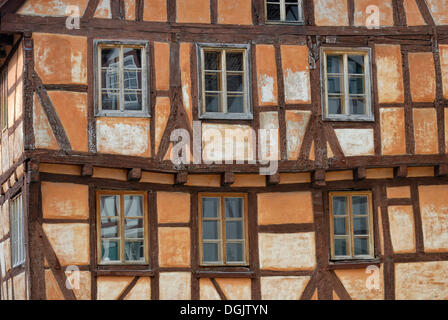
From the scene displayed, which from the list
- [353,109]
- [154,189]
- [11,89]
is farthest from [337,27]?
[11,89]

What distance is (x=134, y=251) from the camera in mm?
20562

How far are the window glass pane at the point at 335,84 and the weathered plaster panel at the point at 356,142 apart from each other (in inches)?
29.8

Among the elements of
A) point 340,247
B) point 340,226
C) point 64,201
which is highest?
point 64,201

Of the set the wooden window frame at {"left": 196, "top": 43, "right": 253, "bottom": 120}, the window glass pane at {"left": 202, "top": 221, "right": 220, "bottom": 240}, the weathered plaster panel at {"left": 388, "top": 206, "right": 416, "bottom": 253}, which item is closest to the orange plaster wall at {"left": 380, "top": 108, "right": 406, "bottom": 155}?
the weathered plaster panel at {"left": 388, "top": 206, "right": 416, "bottom": 253}

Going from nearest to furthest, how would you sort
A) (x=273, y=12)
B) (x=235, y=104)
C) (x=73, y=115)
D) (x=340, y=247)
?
1. (x=73, y=115)
2. (x=235, y=104)
3. (x=340, y=247)
4. (x=273, y=12)

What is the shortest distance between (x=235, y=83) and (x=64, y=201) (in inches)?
143

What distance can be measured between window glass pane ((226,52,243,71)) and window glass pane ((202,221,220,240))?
2.65m

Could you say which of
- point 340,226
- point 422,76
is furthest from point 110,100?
point 422,76

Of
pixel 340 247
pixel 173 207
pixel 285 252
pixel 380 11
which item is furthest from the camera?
pixel 380 11

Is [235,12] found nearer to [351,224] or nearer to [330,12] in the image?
[330,12]

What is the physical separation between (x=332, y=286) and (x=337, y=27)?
447 cm

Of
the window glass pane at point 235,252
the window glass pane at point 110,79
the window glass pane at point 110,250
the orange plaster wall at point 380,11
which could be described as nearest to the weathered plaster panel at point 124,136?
the window glass pane at point 110,79

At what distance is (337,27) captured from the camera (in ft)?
70.5

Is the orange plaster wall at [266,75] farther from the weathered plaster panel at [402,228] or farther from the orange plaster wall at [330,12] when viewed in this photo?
the weathered plaster panel at [402,228]
